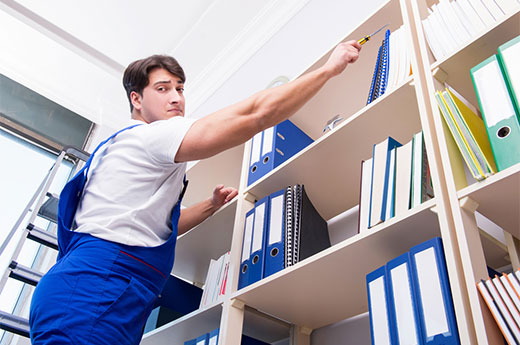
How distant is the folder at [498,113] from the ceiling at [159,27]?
2030 millimetres

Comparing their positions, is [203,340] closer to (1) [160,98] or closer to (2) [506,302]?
(1) [160,98]

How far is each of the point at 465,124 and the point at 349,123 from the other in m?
0.43

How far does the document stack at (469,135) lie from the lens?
0.90 meters

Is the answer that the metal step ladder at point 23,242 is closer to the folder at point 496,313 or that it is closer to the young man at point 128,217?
the young man at point 128,217

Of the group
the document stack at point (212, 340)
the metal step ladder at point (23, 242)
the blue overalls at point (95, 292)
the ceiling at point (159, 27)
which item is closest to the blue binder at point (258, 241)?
the document stack at point (212, 340)

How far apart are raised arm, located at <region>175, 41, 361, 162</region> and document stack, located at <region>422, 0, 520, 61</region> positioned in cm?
35

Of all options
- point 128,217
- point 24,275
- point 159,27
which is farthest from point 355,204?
point 159,27

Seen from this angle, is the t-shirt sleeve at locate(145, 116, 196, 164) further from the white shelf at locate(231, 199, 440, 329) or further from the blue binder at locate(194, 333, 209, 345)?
the blue binder at locate(194, 333, 209, 345)

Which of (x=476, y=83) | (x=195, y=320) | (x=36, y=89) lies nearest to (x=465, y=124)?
(x=476, y=83)

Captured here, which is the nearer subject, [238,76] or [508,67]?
[508,67]

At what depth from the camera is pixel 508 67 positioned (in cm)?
94

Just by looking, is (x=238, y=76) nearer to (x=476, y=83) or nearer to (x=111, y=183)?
(x=111, y=183)

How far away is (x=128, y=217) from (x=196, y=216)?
659 millimetres

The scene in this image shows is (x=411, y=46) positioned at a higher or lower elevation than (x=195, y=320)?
higher
